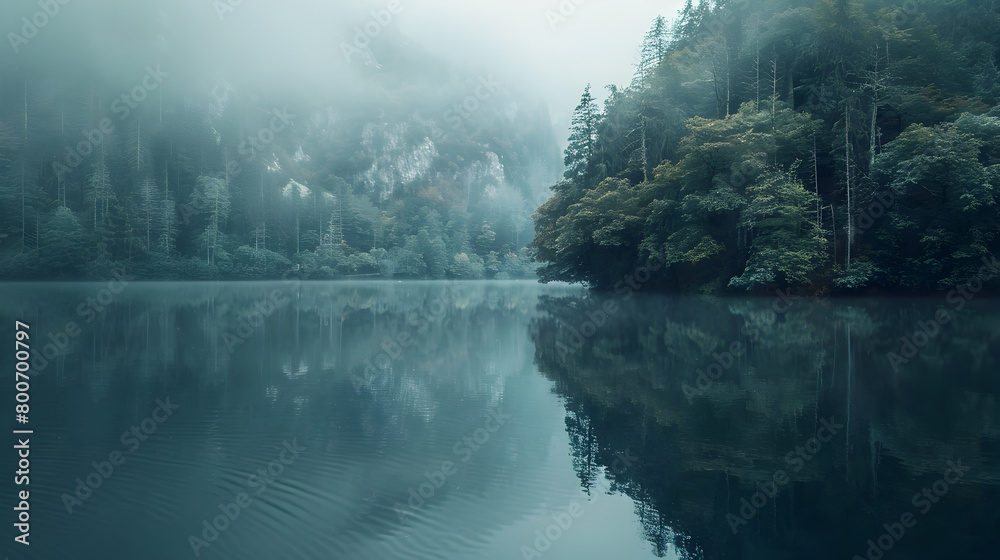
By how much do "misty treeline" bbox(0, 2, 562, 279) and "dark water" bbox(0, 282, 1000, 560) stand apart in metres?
68.4

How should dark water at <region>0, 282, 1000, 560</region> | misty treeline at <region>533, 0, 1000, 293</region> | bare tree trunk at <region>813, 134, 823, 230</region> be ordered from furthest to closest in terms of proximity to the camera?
bare tree trunk at <region>813, 134, 823, 230</region>, misty treeline at <region>533, 0, 1000, 293</region>, dark water at <region>0, 282, 1000, 560</region>

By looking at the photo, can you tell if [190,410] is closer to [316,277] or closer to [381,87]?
[316,277]

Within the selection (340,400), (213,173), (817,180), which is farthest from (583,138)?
(213,173)

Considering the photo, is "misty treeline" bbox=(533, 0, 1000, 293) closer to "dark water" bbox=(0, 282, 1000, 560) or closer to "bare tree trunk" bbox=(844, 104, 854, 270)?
"bare tree trunk" bbox=(844, 104, 854, 270)

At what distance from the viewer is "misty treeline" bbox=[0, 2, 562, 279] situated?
245 ft

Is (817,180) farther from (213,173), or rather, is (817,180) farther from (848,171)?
(213,173)

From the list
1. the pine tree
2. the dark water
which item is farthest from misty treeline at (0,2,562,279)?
the dark water

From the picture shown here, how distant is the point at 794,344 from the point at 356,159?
143 metres

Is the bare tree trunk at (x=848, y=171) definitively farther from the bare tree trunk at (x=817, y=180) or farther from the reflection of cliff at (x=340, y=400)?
the reflection of cliff at (x=340, y=400)

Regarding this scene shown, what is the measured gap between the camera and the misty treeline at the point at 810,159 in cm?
2891

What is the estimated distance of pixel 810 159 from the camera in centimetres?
3525

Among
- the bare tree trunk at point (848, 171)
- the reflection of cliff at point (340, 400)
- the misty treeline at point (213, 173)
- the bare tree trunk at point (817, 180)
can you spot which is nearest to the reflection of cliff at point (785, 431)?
the reflection of cliff at point (340, 400)

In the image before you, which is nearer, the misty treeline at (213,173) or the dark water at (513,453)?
the dark water at (513,453)

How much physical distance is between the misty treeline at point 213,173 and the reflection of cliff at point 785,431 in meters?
72.4
